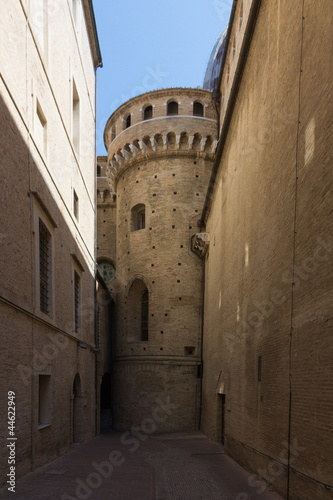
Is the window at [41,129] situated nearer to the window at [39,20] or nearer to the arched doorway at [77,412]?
the window at [39,20]

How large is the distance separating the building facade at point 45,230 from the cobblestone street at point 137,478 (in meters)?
0.49

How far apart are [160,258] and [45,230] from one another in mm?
10460

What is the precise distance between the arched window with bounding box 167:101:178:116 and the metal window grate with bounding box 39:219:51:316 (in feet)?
43.3

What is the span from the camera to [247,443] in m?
8.51

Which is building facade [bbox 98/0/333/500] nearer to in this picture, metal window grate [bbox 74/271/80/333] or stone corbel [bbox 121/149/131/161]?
stone corbel [bbox 121/149/131/161]

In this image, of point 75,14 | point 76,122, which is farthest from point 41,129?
point 75,14

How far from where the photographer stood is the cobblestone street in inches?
253

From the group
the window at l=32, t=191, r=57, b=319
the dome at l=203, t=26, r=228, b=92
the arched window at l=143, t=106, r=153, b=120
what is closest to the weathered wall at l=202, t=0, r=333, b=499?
the window at l=32, t=191, r=57, b=319

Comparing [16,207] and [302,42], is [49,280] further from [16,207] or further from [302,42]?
[302,42]

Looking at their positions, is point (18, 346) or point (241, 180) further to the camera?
point (241, 180)

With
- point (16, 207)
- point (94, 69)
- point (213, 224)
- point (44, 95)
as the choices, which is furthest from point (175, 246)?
point (16, 207)

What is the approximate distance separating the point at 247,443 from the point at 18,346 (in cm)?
480

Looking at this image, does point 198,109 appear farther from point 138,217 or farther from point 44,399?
point 44,399

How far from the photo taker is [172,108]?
20.8 m
